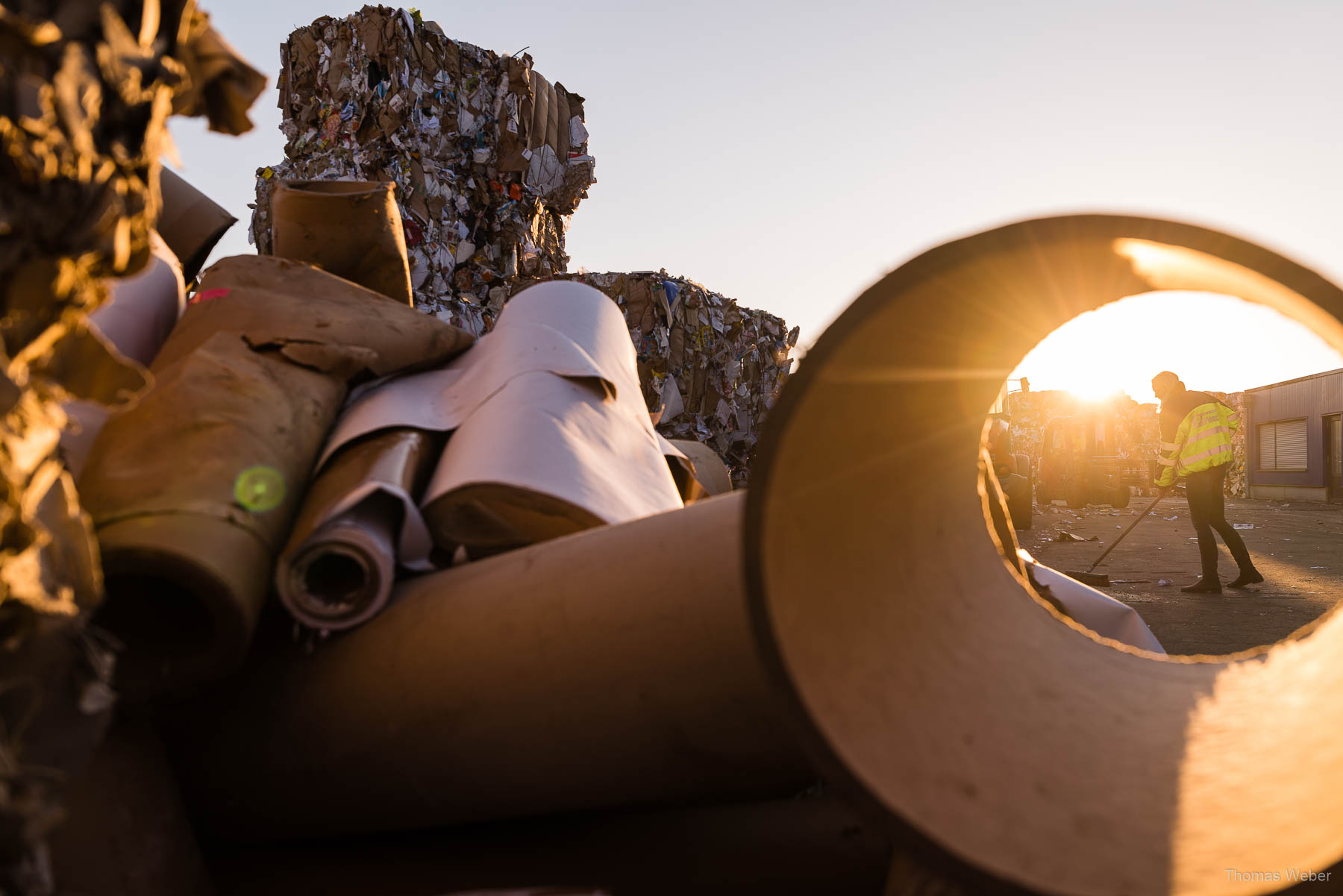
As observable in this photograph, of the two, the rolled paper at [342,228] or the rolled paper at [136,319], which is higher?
the rolled paper at [342,228]

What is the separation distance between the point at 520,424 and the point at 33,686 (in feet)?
3.13

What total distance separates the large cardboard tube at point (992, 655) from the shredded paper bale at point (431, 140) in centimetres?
362

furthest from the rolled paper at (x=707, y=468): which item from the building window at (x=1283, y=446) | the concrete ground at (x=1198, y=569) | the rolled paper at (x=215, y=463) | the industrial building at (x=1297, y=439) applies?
the building window at (x=1283, y=446)

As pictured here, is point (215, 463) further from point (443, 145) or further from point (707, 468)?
point (443, 145)

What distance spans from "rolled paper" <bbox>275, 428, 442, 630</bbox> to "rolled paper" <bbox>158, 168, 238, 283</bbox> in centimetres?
132

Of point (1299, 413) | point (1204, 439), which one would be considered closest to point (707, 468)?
point (1204, 439)

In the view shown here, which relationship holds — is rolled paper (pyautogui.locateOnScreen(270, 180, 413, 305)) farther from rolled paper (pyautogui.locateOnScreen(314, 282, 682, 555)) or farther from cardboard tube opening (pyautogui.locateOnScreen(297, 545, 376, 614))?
cardboard tube opening (pyautogui.locateOnScreen(297, 545, 376, 614))

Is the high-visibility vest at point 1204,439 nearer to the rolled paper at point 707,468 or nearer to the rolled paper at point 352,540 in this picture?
the rolled paper at point 707,468

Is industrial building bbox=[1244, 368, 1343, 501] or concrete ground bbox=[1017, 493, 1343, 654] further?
industrial building bbox=[1244, 368, 1343, 501]

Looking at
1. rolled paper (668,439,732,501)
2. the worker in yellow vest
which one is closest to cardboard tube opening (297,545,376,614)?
rolled paper (668,439,732,501)

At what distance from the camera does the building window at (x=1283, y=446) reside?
51.3 ft

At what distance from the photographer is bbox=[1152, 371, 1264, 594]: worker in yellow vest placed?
4855mm

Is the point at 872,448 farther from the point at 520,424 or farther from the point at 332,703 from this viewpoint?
the point at 332,703

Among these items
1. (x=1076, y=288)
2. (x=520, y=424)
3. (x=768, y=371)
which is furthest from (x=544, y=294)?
(x=768, y=371)
